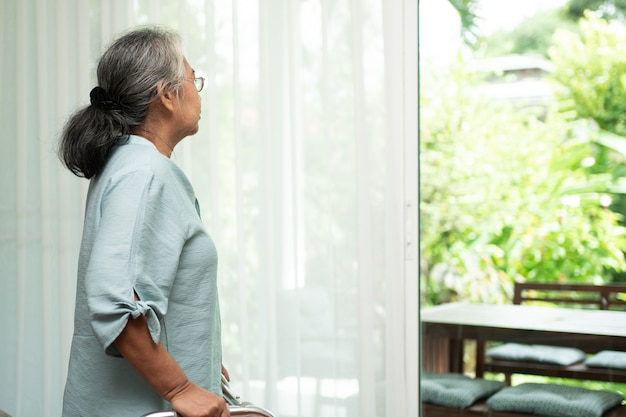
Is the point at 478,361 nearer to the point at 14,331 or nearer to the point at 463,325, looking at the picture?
the point at 463,325

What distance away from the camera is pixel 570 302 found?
2.39 metres

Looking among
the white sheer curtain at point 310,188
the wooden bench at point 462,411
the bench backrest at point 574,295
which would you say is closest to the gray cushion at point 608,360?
the bench backrest at point 574,295

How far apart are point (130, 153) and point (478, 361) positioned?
1572 millimetres

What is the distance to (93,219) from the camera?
1425mm

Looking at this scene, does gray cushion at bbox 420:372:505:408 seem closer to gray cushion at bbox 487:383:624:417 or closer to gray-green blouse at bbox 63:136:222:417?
gray cushion at bbox 487:383:624:417

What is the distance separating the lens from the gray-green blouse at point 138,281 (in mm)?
1313

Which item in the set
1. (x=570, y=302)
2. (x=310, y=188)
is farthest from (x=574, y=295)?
(x=310, y=188)

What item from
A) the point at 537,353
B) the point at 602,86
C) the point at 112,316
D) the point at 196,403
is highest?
the point at 602,86

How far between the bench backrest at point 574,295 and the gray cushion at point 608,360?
0.46 ft

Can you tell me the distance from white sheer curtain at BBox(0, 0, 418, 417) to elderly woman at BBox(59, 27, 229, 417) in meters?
0.99

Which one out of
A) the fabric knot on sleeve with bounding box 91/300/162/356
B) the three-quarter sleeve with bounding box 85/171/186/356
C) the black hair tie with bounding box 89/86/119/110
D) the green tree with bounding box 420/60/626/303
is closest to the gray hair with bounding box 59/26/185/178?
the black hair tie with bounding box 89/86/119/110

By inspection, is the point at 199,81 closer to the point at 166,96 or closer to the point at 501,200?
the point at 166,96

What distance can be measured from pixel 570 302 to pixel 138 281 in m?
1.52

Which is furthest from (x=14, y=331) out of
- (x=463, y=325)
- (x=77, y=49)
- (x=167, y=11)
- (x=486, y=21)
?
(x=486, y=21)
